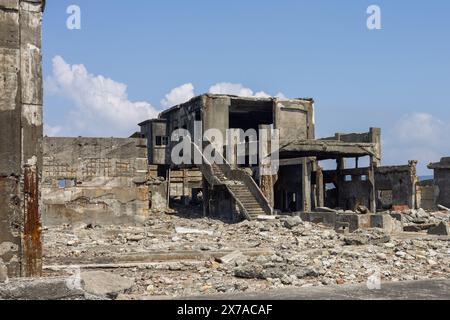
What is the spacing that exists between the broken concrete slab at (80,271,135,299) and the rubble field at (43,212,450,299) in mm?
122

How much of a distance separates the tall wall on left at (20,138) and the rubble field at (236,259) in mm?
1665

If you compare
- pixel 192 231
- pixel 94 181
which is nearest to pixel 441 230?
pixel 192 231

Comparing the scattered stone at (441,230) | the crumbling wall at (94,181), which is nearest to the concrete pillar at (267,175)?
the crumbling wall at (94,181)

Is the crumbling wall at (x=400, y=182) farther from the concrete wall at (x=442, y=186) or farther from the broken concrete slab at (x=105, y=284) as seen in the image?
the broken concrete slab at (x=105, y=284)

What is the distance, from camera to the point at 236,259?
12.3 metres

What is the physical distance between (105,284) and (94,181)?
1418cm

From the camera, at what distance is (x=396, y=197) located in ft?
97.7

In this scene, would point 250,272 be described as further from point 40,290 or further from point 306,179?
point 306,179

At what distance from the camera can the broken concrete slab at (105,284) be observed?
7141mm

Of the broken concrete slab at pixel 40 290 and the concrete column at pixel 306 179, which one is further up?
the concrete column at pixel 306 179

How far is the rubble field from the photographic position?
10000 mm
